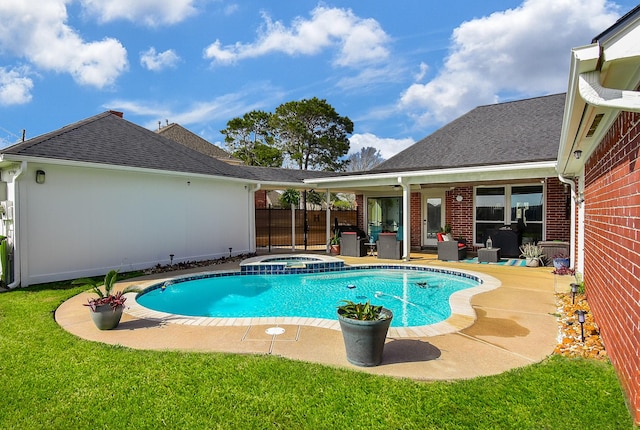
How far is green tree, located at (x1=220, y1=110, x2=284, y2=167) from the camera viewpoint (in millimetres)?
34062

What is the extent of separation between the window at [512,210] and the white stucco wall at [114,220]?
949 centimetres

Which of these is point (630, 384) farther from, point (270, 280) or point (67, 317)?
point (270, 280)

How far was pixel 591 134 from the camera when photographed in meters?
4.46

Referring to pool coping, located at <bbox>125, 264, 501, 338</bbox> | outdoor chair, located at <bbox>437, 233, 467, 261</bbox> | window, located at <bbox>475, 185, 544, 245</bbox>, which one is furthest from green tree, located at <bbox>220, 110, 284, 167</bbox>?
pool coping, located at <bbox>125, 264, 501, 338</bbox>

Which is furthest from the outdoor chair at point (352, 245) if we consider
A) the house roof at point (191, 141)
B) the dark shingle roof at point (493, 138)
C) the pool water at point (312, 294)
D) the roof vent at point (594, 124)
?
the house roof at point (191, 141)

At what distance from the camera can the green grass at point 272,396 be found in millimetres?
2930

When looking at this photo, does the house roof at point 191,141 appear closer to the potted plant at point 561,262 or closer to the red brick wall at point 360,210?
the red brick wall at point 360,210

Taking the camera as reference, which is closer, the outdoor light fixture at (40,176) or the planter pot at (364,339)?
the planter pot at (364,339)

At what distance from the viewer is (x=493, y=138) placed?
13.3m

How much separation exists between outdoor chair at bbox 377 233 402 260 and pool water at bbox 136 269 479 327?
61.0 inches

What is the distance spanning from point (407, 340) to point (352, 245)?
934 cm

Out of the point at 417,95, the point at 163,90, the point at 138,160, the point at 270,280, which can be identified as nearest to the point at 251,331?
the point at 270,280

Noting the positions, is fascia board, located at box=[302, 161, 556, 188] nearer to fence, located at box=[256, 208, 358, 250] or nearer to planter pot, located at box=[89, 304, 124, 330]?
fence, located at box=[256, 208, 358, 250]

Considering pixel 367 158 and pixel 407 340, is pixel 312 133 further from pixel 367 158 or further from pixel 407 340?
pixel 407 340
